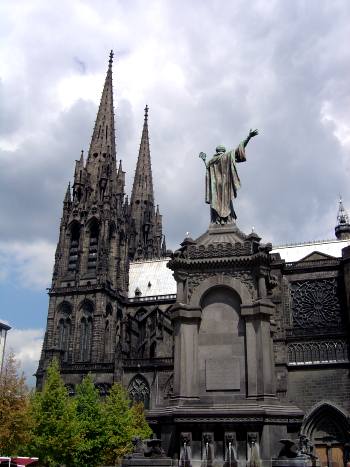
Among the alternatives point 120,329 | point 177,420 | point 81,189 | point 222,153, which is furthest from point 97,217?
point 177,420

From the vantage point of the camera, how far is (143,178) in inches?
3413

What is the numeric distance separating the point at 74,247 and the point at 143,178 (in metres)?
24.0

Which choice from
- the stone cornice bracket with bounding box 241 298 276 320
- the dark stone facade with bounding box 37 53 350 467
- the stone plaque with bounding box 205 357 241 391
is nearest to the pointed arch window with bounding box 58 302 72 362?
the dark stone facade with bounding box 37 53 350 467

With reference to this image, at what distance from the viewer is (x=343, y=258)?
1975 inches

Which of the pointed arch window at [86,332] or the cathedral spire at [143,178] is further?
the cathedral spire at [143,178]

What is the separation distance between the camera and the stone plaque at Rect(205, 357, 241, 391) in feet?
44.7

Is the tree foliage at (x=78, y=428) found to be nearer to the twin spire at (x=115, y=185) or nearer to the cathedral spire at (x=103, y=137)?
the twin spire at (x=115, y=185)

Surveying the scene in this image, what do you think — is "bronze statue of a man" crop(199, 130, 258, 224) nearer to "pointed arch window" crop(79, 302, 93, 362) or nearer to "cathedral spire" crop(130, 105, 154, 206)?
"pointed arch window" crop(79, 302, 93, 362)

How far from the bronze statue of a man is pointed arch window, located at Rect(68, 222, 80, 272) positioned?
164ft

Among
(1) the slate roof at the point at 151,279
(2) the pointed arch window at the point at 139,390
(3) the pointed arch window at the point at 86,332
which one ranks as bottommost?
(2) the pointed arch window at the point at 139,390

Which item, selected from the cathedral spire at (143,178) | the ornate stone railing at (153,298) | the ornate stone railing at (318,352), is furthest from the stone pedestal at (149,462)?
the cathedral spire at (143,178)

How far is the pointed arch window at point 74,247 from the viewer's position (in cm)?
6538

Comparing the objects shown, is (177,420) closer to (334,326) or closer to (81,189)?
(334,326)

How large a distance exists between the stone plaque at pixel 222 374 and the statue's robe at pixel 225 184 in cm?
456
